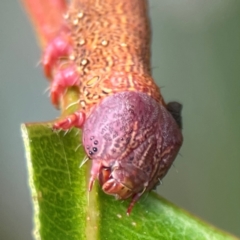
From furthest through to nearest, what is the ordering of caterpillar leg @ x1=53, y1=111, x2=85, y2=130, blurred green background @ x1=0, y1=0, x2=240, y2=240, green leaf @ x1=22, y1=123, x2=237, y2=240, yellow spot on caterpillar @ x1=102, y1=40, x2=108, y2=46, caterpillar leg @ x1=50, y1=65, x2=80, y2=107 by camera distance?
blurred green background @ x1=0, y1=0, x2=240, y2=240 → yellow spot on caterpillar @ x1=102, y1=40, x2=108, y2=46 → caterpillar leg @ x1=50, y1=65, x2=80, y2=107 → caterpillar leg @ x1=53, y1=111, x2=85, y2=130 → green leaf @ x1=22, y1=123, x2=237, y2=240

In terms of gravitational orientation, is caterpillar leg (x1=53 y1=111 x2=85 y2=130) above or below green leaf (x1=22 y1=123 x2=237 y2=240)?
above

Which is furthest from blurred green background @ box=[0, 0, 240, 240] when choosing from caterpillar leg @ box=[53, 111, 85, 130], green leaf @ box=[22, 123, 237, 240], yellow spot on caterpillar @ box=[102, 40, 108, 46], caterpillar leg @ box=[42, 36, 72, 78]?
green leaf @ box=[22, 123, 237, 240]

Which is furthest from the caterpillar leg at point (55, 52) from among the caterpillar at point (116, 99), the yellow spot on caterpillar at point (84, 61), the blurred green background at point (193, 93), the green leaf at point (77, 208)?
the blurred green background at point (193, 93)

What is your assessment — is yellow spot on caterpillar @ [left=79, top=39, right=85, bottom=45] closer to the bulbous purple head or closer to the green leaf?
the bulbous purple head

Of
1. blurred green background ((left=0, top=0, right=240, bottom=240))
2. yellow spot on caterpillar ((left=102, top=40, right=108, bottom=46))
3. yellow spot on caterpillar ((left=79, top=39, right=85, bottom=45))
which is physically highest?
yellow spot on caterpillar ((left=102, top=40, right=108, bottom=46))

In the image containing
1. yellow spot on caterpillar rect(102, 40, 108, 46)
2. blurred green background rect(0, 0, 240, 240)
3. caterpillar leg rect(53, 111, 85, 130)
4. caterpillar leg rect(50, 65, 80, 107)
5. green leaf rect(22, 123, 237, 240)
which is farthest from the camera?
blurred green background rect(0, 0, 240, 240)

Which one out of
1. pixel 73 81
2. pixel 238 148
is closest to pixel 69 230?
pixel 73 81
